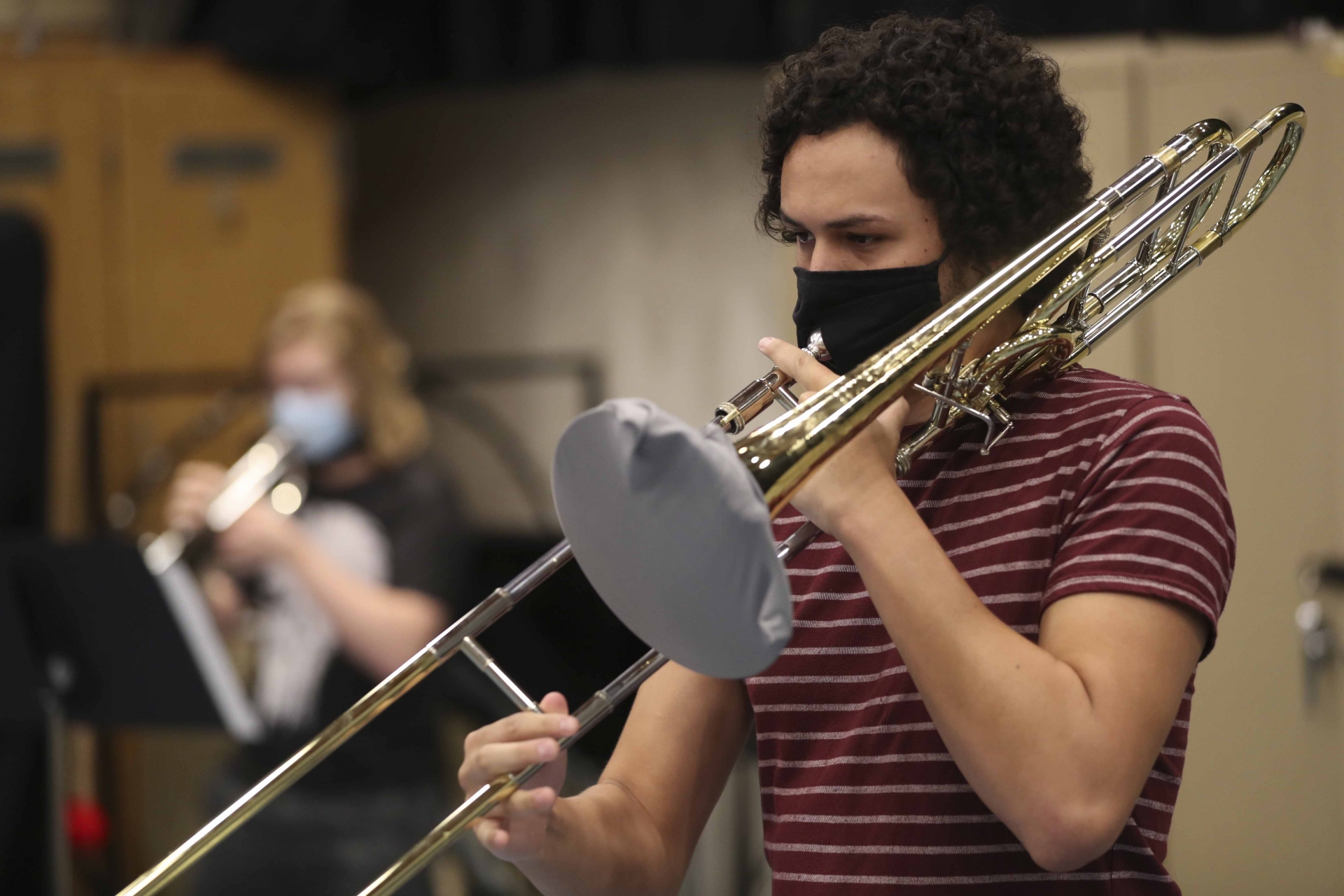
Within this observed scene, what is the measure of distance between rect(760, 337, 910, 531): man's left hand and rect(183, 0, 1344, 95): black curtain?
2190mm

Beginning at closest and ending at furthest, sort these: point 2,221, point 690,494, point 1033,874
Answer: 1. point 690,494
2. point 1033,874
3. point 2,221

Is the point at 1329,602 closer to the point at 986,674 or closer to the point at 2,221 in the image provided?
the point at 986,674

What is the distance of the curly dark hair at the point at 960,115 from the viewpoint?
0.99 meters

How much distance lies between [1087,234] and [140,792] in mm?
3119

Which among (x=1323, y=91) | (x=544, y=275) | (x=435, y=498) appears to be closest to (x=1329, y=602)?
(x=1323, y=91)

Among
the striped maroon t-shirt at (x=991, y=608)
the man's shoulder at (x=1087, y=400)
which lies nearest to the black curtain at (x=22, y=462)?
the striped maroon t-shirt at (x=991, y=608)

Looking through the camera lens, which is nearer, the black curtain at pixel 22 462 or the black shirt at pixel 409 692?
the black shirt at pixel 409 692

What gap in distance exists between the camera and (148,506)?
11.4 ft

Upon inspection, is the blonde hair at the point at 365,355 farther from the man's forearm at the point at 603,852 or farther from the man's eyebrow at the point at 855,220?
the man's eyebrow at the point at 855,220

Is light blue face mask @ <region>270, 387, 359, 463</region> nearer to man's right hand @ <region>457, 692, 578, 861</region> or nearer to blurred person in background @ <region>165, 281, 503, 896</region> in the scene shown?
blurred person in background @ <region>165, 281, 503, 896</region>

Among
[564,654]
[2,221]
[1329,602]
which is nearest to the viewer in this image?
[1329,602]

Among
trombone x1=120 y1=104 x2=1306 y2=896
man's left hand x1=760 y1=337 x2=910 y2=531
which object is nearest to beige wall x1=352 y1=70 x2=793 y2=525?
trombone x1=120 y1=104 x2=1306 y2=896

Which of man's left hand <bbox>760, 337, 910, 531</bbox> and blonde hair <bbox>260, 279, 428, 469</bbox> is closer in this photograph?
man's left hand <bbox>760, 337, 910, 531</bbox>

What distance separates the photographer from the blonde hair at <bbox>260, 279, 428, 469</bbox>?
2635 mm
